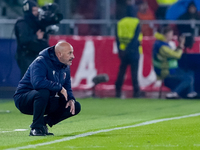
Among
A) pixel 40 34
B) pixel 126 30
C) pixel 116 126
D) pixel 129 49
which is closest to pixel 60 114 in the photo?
pixel 116 126

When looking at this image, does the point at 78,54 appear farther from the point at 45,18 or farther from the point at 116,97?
the point at 45,18

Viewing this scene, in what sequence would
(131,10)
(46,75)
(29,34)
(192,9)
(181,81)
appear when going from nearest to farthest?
(46,75) → (29,34) → (181,81) → (131,10) → (192,9)

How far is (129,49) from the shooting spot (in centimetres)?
1708

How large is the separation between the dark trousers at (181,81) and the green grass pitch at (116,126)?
1.29 metres

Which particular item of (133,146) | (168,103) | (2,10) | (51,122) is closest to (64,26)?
(2,10)

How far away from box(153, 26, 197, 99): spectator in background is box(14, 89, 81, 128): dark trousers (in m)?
8.31

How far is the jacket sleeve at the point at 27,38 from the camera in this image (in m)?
12.9

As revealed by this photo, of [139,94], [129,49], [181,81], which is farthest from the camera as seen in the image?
[129,49]

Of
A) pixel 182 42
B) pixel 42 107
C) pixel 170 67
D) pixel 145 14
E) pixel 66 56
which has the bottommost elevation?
pixel 170 67

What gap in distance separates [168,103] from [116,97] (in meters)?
2.00

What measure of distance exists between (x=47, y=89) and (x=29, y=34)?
5010mm

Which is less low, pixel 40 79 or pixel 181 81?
pixel 40 79

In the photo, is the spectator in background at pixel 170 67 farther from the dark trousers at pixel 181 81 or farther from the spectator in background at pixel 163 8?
the spectator in background at pixel 163 8

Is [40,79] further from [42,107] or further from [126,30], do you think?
[126,30]
